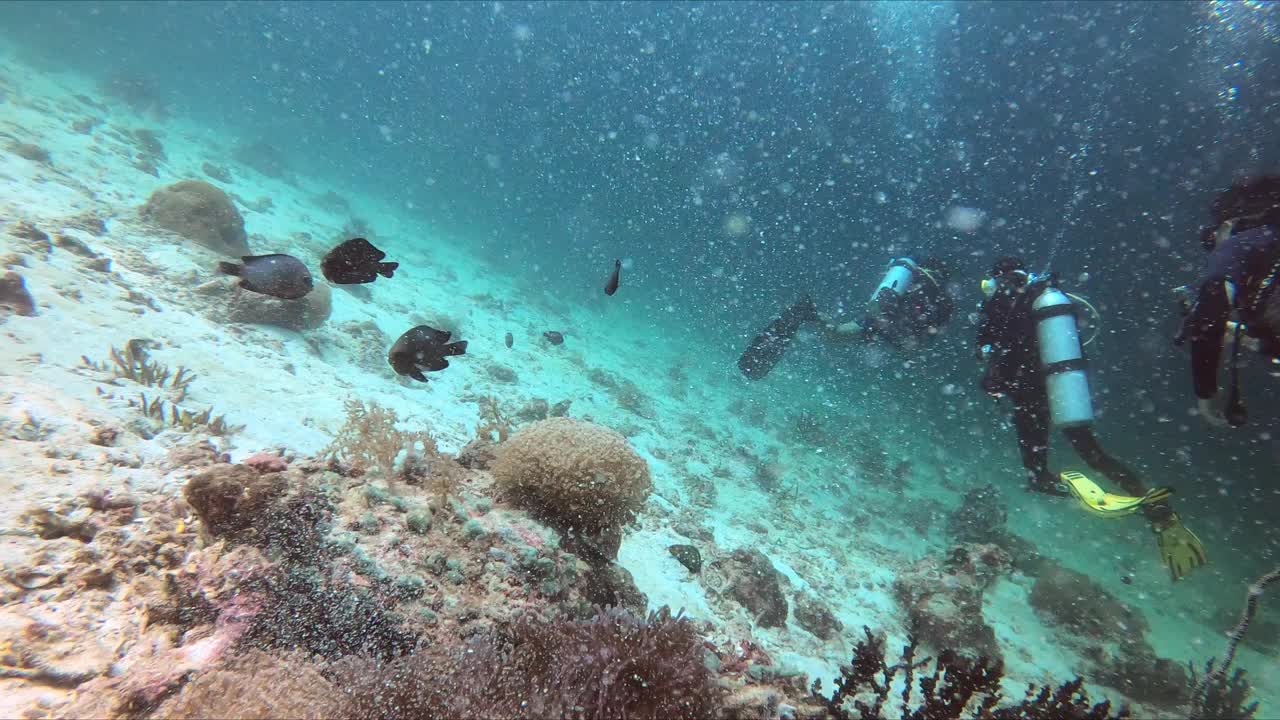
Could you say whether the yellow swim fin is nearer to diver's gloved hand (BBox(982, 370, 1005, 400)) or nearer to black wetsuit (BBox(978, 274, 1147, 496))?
black wetsuit (BBox(978, 274, 1147, 496))

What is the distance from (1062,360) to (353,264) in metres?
9.23

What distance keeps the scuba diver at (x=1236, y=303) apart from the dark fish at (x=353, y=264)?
8202 millimetres

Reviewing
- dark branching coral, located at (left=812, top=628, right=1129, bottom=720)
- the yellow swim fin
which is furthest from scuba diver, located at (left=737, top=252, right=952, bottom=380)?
dark branching coral, located at (left=812, top=628, right=1129, bottom=720)

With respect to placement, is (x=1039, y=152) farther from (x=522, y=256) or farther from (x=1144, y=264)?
(x=522, y=256)

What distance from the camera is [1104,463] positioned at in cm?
647

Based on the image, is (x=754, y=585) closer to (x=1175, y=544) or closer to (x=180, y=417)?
(x=1175, y=544)

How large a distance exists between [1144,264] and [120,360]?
37.5 m

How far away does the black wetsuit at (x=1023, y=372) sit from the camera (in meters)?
7.19

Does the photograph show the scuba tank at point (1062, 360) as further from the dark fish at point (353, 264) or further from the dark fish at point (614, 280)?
the dark fish at point (353, 264)

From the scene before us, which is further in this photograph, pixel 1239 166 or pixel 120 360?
pixel 1239 166

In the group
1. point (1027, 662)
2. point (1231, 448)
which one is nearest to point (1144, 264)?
point (1231, 448)

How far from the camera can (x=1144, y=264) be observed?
24344 millimetres

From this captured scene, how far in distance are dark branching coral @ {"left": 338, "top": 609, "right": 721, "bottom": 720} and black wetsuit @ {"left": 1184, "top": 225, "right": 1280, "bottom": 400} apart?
6.79 metres

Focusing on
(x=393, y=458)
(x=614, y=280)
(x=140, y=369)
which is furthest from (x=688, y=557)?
(x=140, y=369)
